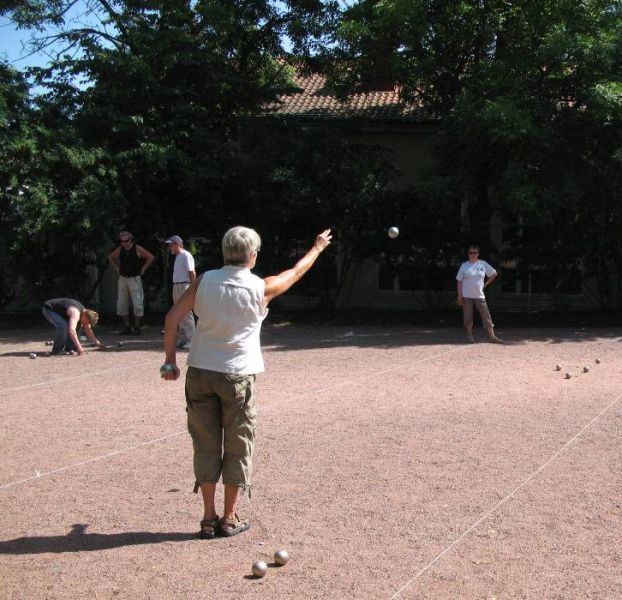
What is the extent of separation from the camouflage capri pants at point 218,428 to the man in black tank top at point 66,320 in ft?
25.9

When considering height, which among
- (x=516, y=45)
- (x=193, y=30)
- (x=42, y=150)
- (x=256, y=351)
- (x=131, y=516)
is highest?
(x=193, y=30)

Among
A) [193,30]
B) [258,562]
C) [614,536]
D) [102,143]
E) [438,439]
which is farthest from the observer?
[193,30]

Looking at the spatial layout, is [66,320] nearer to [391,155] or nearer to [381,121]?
[391,155]

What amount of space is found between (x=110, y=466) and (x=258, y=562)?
2.39 metres

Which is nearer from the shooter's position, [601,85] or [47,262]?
[601,85]

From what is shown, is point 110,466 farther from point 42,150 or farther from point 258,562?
point 42,150

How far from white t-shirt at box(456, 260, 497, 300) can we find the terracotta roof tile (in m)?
6.39

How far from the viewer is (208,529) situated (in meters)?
4.66

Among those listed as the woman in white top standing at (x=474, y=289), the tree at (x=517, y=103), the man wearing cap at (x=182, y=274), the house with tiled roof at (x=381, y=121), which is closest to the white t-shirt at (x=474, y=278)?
the woman in white top standing at (x=474, y=289)

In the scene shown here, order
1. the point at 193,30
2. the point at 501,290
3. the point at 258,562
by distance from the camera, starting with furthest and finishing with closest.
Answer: the point at 501,290
the point at 193,30
the point at 258,562

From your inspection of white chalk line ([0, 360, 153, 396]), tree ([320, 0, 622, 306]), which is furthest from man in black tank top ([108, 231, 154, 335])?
tree ([320, 0, 622, 306])

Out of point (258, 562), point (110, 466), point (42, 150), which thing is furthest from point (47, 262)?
point (258, 562)

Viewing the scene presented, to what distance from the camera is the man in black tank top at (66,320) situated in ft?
39.5

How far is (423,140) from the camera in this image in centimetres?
2062
